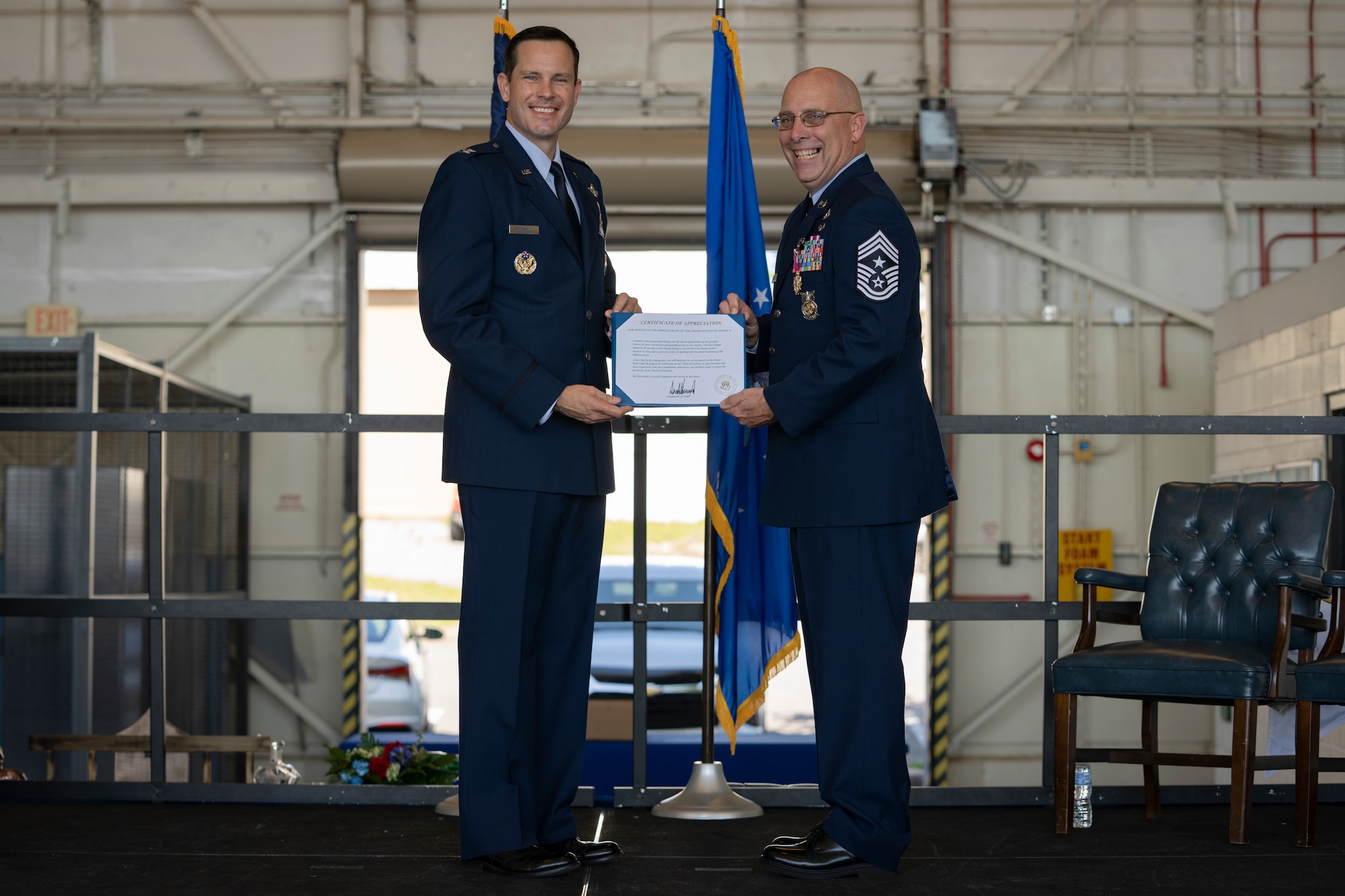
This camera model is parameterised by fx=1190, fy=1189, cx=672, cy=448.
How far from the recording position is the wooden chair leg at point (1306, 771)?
8.08ft

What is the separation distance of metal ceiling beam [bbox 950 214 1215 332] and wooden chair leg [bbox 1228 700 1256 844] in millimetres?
5120

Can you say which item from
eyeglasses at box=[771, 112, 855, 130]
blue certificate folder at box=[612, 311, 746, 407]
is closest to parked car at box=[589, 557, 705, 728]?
→ blue certificate folder at box=[612, 311, 746, 407]

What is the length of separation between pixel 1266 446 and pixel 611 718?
3.59m

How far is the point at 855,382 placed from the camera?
2217mm

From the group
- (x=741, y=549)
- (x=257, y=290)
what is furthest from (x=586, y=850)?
(x=257, y=290)

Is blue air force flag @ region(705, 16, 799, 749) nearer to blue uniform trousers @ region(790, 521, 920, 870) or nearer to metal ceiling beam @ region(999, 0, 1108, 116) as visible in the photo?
blue uniform trousers @ region(790, 521, 920, 870)

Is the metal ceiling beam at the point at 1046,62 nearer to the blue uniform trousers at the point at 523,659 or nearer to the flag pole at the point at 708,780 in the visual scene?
the flag pole at the point at 708,780

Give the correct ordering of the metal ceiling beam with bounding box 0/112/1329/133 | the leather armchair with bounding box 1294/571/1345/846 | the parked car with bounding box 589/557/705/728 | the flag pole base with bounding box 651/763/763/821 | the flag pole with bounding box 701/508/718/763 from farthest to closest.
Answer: the metal ceiling beam with bounding box 0/112/1329/133 < the parked car with bounding box 589/557/705/728 < the flag pole with bounding box 701/508/718/763 < the flag pole base with bounding box 651/763/763/821 < the leather armchair with bounding box 1294/571/1345/846

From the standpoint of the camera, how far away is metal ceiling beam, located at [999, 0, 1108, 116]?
724 centimetres

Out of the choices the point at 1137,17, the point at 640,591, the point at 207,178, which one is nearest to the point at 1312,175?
the point at 1137,17

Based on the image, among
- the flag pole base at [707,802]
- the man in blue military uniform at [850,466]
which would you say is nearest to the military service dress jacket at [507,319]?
the man in blue military uniform at [850,466]

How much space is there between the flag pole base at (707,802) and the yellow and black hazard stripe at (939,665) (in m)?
4.53

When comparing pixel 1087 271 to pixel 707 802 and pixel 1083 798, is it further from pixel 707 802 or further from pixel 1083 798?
pixel 707 802

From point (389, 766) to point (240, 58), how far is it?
5316mm
